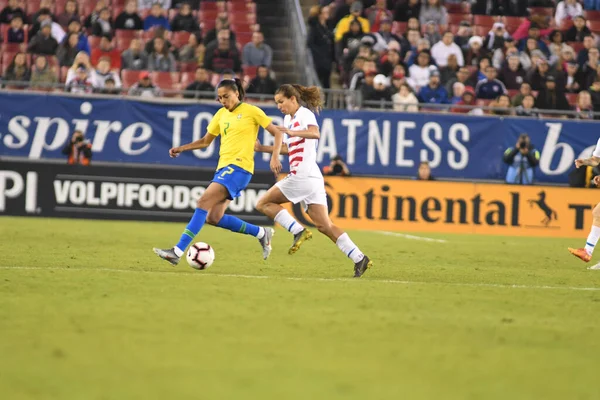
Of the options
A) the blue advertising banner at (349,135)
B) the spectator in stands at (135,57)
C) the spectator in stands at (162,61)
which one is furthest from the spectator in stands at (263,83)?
the spectator in stands at (135,57)

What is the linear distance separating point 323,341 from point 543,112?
16.5 m

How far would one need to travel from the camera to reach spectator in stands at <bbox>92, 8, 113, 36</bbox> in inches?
949

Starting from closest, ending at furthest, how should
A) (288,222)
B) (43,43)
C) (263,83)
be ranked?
(288,222), (263,83), (43,43)

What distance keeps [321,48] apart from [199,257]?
43.4ft

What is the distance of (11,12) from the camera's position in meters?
24.4

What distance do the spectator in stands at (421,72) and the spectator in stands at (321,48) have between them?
181 cm

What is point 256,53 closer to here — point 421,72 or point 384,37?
point 384,37

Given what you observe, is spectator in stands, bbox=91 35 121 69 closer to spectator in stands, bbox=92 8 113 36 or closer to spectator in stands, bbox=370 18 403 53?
spectator in stands, bbox=92 8 113 36

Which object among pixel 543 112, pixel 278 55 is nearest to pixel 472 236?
pixel 543 112

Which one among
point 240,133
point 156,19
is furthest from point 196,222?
point 156,19

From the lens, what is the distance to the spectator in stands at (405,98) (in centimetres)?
2273

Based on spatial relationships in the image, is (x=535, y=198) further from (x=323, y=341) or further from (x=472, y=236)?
(x=323, y=341)

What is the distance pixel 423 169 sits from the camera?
2166cm

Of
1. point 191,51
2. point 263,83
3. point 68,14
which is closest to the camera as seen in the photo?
point 263,83
